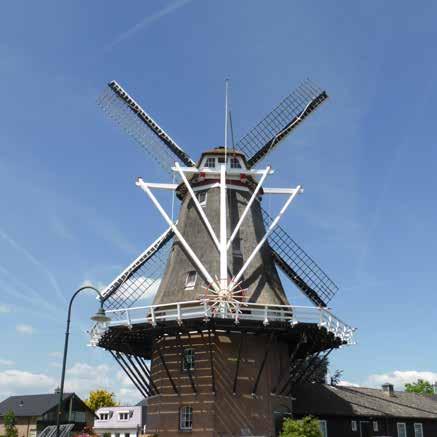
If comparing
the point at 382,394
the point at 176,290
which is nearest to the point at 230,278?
the point at 176,290

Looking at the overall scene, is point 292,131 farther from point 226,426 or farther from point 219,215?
point 226,426

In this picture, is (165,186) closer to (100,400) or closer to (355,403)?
(355,403)

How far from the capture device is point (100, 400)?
6525 cm

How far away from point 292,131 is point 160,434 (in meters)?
16.9

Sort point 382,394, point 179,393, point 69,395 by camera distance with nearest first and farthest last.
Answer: point 179,393 → point 382,394 → point 69,395

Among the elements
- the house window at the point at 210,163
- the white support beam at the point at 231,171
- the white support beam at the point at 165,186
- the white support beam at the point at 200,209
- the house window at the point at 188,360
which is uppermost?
the house window at the point at 210,163

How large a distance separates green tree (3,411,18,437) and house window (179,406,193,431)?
1413 inches

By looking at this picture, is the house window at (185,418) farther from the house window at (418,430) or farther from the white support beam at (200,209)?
the house window at (418,430)

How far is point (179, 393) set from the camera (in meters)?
22.1

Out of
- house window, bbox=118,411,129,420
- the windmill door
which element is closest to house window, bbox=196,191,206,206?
the windmill door

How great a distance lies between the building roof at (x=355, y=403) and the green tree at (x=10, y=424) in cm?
3314

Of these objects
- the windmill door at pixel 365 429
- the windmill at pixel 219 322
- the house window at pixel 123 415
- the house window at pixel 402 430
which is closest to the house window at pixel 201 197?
the windmill at pixel 219 322

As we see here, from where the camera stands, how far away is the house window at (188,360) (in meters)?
22.3

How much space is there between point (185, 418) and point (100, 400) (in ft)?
156
